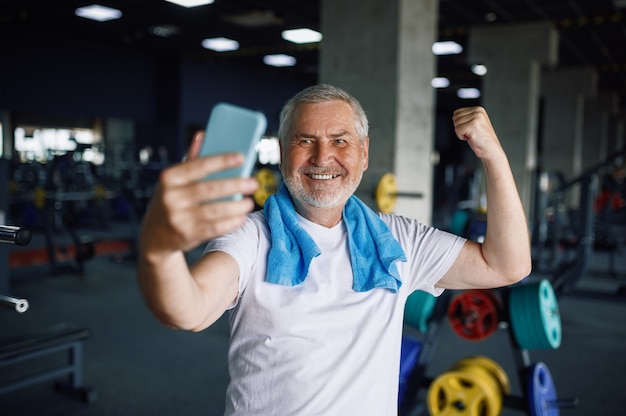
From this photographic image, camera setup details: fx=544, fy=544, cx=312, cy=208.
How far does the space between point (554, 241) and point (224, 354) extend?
113 inches

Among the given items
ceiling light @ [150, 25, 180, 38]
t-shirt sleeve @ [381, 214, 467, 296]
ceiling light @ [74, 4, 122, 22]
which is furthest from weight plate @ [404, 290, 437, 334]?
ceiling light @ [150, 25, 180, 38]

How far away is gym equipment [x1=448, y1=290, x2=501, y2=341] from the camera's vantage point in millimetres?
1857

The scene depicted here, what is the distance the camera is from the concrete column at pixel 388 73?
332 centimetres

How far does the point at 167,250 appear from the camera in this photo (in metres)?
0.52

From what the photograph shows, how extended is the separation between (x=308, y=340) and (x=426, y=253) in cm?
29

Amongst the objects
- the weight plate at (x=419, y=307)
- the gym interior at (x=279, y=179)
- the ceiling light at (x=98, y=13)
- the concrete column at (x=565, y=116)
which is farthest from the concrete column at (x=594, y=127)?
the weight plate at (x=419, y=307)

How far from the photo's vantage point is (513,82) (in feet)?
21.1

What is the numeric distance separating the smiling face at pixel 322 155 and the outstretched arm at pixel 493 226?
181 mm

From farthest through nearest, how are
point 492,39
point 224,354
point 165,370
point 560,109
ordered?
1. point 560,109
2. point 492,39
3. point 224,354
4. point 165,370

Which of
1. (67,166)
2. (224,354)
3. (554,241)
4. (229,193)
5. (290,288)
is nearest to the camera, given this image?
(229,193)

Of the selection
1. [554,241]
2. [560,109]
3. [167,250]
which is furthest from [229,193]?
[560,109]

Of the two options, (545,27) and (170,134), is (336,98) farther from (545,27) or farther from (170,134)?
(170,134)

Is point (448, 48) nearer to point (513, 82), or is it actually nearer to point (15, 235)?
point (513, 82)

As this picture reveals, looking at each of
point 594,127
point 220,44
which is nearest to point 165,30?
point 220,44
